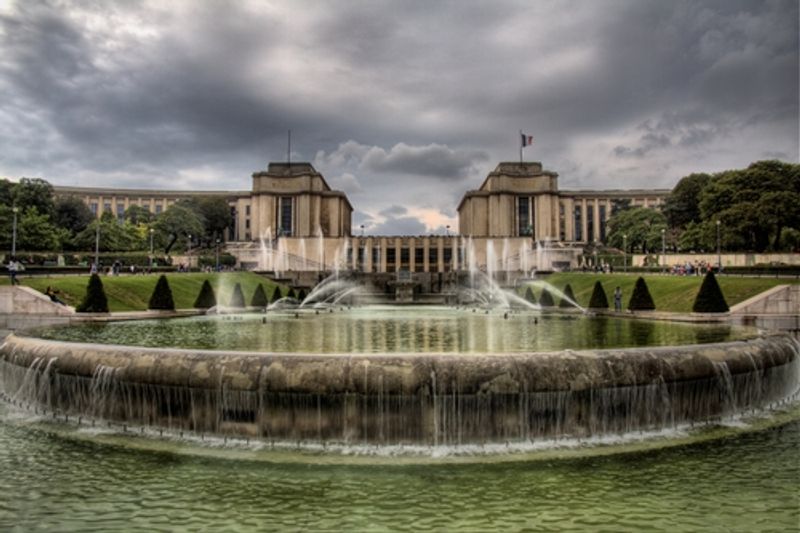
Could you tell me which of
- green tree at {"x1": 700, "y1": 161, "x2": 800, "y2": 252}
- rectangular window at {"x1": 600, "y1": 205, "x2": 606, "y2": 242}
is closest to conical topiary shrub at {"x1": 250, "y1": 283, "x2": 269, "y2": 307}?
green tree at {"x1": 700, "y1": 161, "x2": 800, "y2": 252}

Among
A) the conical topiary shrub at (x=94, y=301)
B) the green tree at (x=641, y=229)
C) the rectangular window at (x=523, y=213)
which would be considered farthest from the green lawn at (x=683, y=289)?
the rectangular window at (x=523, y=213)

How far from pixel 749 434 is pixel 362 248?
302ft

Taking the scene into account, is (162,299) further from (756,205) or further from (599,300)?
(756,205)

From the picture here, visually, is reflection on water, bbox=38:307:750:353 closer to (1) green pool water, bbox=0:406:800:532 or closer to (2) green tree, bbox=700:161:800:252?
(1) green pool water, bbox=0:406:800:532

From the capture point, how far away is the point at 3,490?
7551 millimetres

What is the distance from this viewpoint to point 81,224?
110 metres

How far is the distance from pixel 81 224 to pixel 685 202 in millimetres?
107964

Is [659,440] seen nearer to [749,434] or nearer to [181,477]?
[749,434]

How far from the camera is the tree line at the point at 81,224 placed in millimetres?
73250

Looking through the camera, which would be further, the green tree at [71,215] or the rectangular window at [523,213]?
the rectangular window at [523,213]

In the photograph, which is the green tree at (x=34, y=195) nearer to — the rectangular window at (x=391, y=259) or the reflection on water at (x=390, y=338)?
the rectangular window at (x=391, y=259)

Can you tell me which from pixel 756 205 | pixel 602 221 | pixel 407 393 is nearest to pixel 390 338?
pixel 407 393

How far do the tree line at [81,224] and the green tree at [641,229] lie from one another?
7389 cm

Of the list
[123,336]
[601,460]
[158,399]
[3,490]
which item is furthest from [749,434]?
[123,336]
